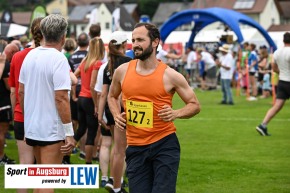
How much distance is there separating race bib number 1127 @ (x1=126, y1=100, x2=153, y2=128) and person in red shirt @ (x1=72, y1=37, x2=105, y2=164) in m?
3.82

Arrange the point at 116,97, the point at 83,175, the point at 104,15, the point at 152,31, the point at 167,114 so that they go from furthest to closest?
the point at 104,15
the point at 116,97
the point at 152,31
the point at 167,114
the point at 83,175

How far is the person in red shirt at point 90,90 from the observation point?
11273 millimetres

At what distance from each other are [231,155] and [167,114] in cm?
714

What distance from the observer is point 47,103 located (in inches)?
286

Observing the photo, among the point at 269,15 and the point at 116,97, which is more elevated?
the point at 116,97

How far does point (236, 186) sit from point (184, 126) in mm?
8878

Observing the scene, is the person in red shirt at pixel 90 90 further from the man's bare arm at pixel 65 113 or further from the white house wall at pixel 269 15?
the white house wall at pixel 269 15

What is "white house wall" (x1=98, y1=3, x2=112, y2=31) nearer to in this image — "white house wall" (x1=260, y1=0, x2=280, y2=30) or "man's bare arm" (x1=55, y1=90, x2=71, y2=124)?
"white house wall" (x1=260, y1=0, x2=280, y2=30)

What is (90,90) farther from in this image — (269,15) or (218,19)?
(269,15)

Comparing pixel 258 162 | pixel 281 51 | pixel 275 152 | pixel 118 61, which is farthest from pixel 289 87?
pixel 118 61

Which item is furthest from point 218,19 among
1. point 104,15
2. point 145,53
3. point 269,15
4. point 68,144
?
point 104,15

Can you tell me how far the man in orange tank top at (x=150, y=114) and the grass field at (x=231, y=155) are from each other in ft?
11.2

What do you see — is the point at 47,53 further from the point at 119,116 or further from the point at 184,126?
the point at 184,126

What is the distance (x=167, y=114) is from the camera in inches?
279
